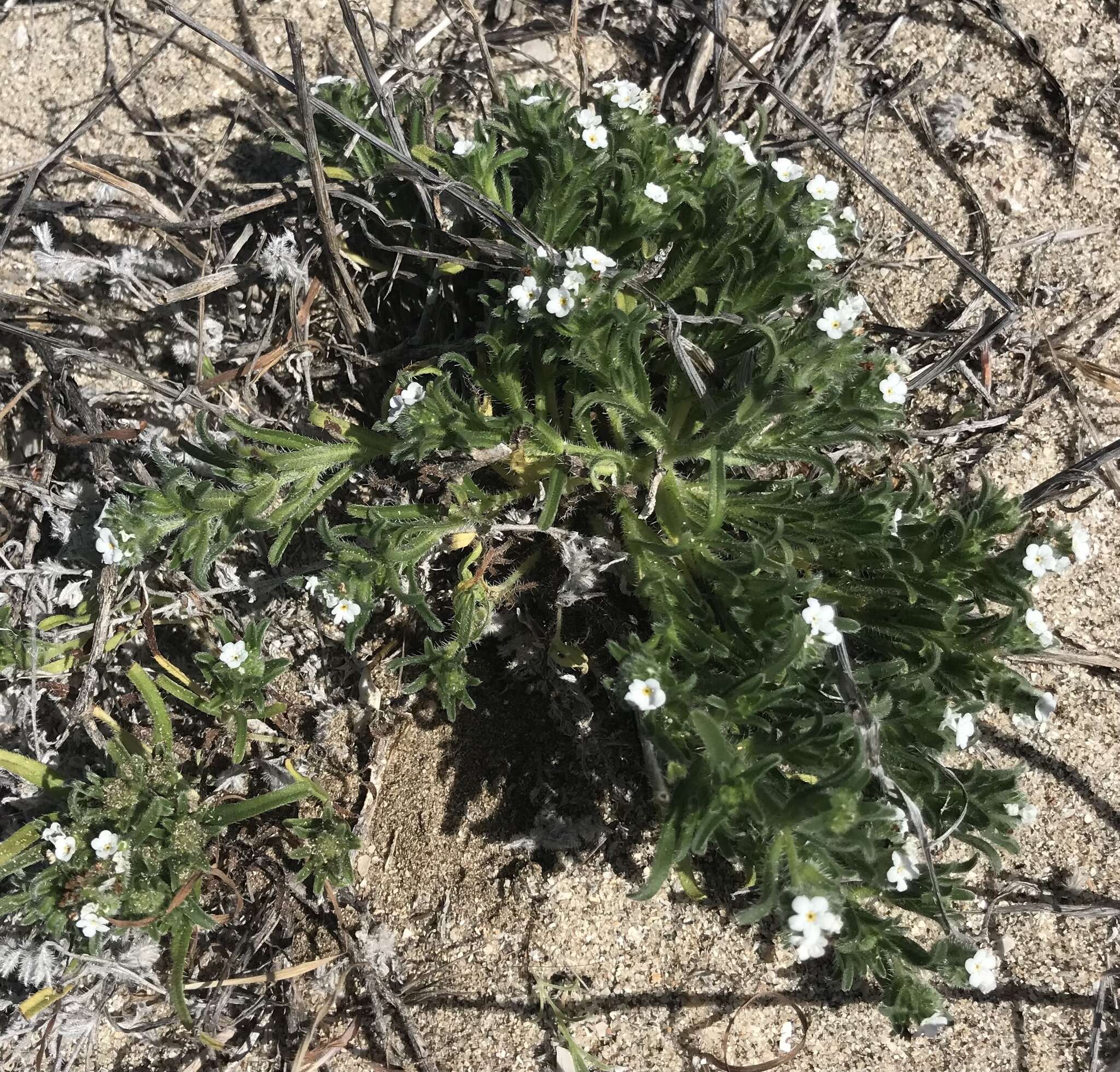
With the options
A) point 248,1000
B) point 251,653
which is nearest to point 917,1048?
point 248,1000

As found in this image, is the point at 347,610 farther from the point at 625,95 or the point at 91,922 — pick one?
the point at 625,95

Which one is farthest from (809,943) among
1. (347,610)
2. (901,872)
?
(347,610)

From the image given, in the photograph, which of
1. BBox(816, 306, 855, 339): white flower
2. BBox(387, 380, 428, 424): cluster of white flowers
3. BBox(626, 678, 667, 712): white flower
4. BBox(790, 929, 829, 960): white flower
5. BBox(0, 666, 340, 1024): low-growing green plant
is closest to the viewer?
Answer: BBox(790, 929, 829, 960): white flower

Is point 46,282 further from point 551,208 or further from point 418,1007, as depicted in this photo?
point 418,1007

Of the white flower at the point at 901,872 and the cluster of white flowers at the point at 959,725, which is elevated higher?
the cluster of white flowers at the point at 959,725

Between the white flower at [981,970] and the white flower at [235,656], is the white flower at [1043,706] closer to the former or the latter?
the white flower at [981,970]

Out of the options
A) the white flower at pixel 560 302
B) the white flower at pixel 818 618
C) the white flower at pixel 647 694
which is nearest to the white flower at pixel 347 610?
the white flower at pixel 647 694

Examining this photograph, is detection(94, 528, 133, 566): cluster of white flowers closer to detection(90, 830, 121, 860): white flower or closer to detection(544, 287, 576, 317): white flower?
detection(90, 830, 121, 860): white flower

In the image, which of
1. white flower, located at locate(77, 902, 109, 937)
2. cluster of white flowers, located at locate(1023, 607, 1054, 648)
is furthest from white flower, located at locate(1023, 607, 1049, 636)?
white flower, located at locate(77, 902, 109, 937)
